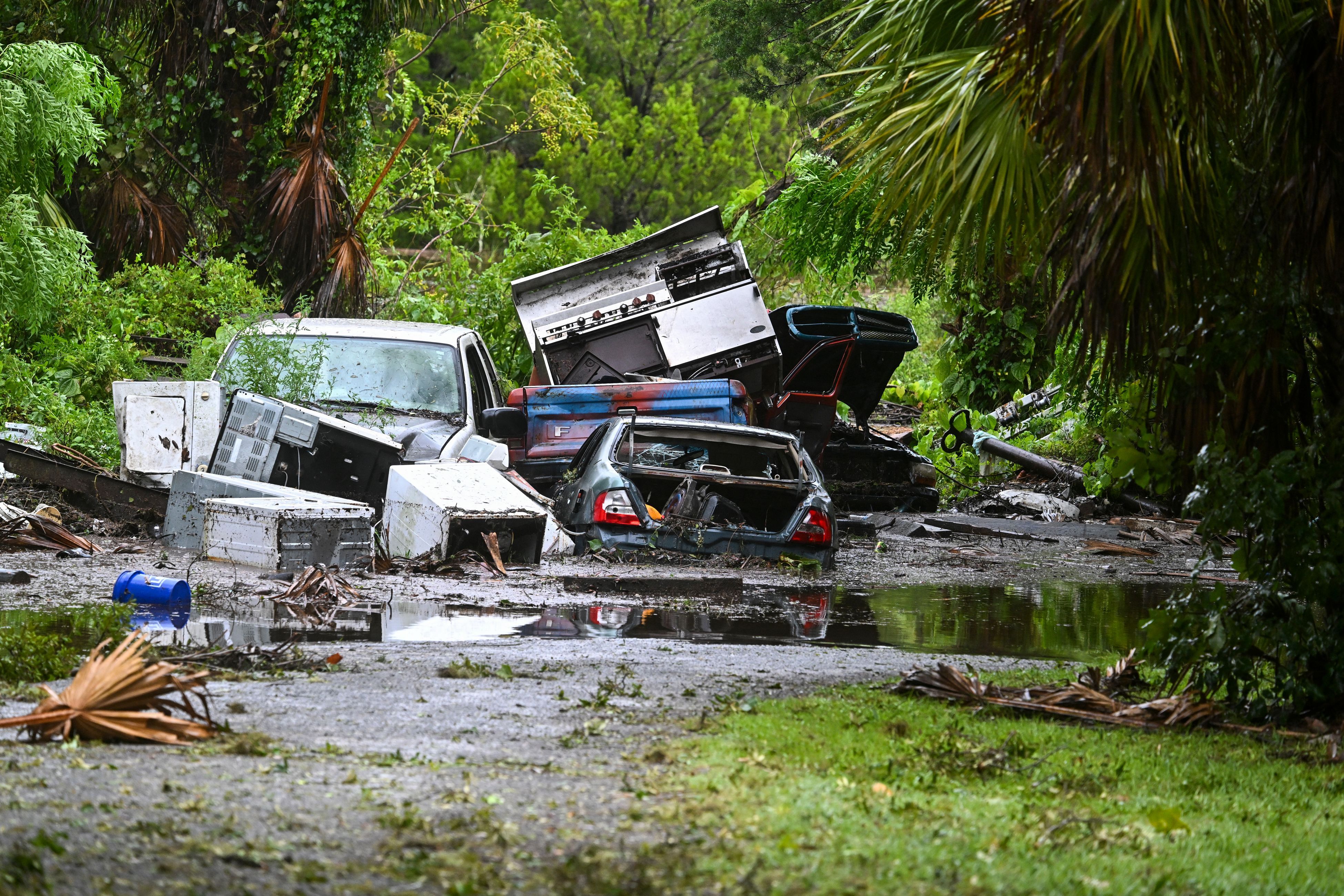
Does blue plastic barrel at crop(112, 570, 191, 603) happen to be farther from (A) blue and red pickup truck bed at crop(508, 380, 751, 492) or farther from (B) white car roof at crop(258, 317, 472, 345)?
(A) blue and red pickup truck bed at crop(508, 380, 751, 492)

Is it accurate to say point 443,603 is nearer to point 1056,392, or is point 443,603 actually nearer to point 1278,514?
point 1278,514

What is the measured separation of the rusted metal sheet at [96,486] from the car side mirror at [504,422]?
8.70 feet

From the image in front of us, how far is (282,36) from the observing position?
56.8ft

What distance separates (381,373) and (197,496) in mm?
2209

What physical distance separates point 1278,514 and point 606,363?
10335 millimetres

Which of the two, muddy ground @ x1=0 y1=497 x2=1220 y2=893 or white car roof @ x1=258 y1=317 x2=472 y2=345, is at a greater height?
white car roof @ x1=258 y1=317 x2=472 y2=345

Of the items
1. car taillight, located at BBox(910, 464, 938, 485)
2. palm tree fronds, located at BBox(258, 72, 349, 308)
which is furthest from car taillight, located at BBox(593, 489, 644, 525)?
palm tree fronds, located at BBox(258, 72, 349, 308)

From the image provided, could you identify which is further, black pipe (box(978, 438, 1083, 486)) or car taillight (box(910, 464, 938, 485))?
black pipe (box(978, 438, 1083, 486))

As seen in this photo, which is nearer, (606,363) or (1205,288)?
(1205,288)

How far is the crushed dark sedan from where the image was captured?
978 centimetres

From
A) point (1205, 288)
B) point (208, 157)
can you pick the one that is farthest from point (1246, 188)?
point (208, 157)

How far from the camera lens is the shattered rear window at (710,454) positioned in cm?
1059

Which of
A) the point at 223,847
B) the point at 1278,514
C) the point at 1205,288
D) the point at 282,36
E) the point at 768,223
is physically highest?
the point at 282,36

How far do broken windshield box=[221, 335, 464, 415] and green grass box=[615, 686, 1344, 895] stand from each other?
676 cm
